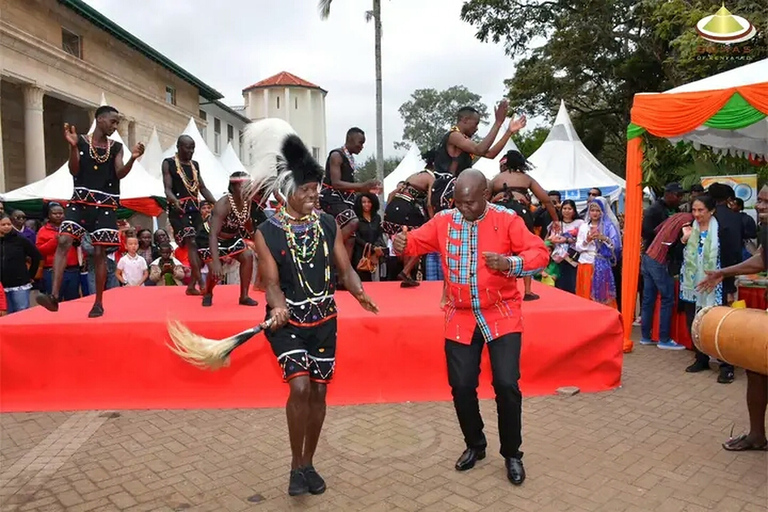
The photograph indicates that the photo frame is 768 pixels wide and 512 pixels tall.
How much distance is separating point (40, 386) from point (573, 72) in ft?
69.6

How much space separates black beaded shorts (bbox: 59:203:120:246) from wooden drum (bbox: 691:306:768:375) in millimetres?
4977

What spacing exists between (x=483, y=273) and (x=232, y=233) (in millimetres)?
3195

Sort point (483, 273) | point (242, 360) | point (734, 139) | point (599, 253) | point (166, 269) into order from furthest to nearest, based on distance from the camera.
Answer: point (166, 269) < point (734, 139) < point (599, 253) < point (242, 360) < point (483, 273)

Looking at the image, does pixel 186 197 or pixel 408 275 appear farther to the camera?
pixel 408 275

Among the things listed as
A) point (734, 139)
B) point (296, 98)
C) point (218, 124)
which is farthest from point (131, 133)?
point (734, 139)

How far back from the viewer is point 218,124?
3991 centimetres

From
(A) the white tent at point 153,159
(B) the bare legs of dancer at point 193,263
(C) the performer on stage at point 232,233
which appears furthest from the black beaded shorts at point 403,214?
(A) the white tent at point 153,159

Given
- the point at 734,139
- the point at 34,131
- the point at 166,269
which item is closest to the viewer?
the point at 734,139

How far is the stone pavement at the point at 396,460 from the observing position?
347 centimetres

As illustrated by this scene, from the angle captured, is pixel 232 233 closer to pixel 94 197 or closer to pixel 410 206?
pixel 94 197

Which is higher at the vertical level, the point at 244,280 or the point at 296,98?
the point at 296,98

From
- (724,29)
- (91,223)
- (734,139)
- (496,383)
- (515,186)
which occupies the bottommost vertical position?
(496,383)

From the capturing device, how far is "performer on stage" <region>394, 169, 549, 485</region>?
357 cm

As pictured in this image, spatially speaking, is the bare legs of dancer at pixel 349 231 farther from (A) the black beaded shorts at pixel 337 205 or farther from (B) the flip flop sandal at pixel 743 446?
(B) the flip flop sandal at pixel 743 446
